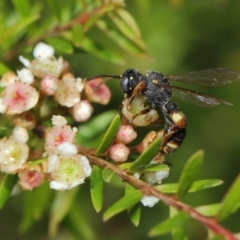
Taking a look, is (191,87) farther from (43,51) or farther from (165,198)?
(165,198)

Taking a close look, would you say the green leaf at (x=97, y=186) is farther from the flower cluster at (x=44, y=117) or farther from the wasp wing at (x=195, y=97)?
the wasp wing at (x=195, y=97)

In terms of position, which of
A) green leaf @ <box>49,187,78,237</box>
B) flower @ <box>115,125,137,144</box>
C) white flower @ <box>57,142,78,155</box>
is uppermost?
white flower @ <box>57,142,78,155</box>

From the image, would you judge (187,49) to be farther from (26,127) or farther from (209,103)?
(26,127)

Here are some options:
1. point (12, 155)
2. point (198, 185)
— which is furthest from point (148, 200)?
point (12, 155)

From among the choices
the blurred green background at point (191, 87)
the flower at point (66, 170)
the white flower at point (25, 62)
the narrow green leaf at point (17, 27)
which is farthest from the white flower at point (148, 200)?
the blurred green background at point (191, 87)

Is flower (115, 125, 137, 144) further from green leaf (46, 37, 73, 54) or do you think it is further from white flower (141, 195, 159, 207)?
green leaf (46, 37, 73, 54)

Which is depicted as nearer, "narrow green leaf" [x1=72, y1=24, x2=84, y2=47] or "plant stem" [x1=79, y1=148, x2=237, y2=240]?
"plant stem" [x1=79, y1=148, x2=237, y2=240]

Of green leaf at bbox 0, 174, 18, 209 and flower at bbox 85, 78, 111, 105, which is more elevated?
green leaf at bbox 0, 174, 18, 209

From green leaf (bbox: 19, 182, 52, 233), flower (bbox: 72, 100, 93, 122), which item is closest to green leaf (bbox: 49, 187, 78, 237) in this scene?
green leaf (bbox: 19, 182, 52, 233)
